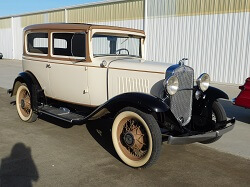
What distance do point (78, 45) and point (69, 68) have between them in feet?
1.41

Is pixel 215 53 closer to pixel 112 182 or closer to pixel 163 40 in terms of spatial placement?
pixel 163 40

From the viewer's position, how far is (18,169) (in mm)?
3578

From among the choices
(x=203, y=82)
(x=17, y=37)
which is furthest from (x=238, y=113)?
(x=17, y=37)

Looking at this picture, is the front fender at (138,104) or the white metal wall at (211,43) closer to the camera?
the front fender at (138,104)

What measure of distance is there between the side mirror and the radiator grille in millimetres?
1656

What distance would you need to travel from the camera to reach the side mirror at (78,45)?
15.6ft

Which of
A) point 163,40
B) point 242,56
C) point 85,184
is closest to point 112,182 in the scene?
point 85,184

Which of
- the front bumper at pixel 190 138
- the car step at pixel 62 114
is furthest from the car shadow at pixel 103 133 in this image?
the front bumper at pixel 190 138

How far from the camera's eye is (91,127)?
5.52 metres

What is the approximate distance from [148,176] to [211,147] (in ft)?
5.10

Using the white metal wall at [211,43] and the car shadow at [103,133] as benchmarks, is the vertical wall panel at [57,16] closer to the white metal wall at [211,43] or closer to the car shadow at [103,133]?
the white metal wall at [211,43]

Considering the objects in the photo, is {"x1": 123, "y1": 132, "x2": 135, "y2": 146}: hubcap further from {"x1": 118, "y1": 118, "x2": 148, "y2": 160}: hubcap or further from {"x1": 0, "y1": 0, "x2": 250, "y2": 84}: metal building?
{"x1": 0, "y1": 0, "x2": 250, "y2": 84}: metal building

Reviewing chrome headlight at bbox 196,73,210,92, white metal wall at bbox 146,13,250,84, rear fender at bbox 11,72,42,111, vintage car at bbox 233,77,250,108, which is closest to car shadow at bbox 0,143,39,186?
rear fender at bbox 11,72,42,111

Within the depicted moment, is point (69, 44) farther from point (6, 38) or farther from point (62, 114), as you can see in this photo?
point (6, 38)
